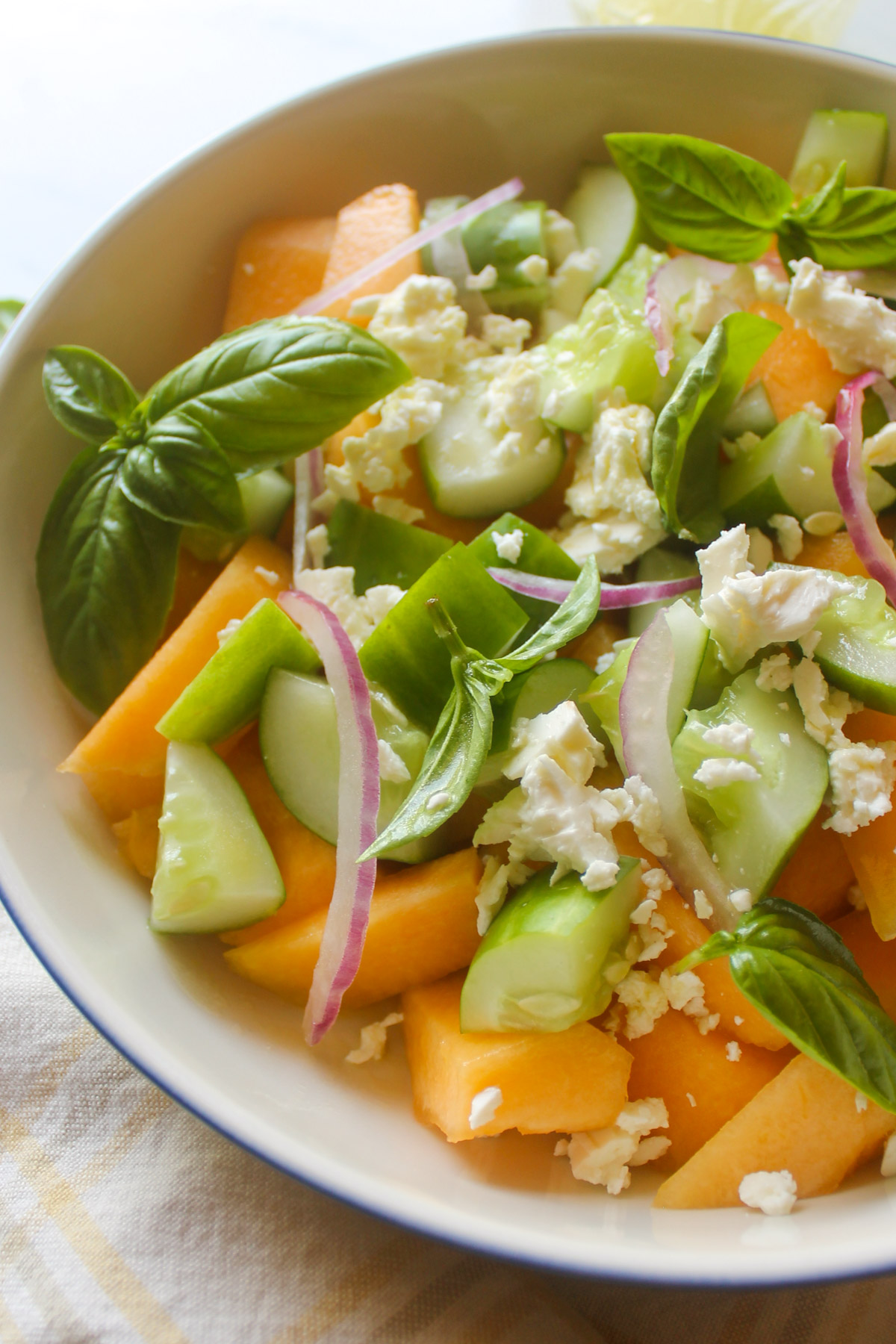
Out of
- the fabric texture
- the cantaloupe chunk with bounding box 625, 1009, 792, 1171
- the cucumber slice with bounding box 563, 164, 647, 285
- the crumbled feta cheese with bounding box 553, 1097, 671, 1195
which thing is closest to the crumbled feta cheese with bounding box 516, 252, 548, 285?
the cucumber slice with bounding box 563, 164, 647, 285

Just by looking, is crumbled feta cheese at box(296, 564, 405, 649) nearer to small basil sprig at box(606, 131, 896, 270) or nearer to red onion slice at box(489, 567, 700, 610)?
red onion slice at box(489, 567, 700, 610)

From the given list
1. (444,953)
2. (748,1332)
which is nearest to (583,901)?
(444,953)

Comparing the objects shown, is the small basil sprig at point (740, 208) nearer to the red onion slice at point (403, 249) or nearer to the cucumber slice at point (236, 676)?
the red onion slice at point (403, 249)

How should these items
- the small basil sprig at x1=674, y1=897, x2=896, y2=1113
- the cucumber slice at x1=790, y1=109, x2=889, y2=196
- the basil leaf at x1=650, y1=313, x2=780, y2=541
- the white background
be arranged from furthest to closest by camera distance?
the white background
the cucumber slice at x1=790, y1=109, x2=889, y2=196
the basil leaf at x1=650, y1=313, x2=780, y2=541
the small basil sprig at x1=674, y1=897, x2=896, y2=1113

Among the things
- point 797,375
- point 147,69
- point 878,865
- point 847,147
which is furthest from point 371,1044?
point 147,69

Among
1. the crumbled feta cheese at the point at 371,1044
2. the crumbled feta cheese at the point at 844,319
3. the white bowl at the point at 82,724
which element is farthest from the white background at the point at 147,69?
the crumbled feta cheese at the point at 371,1044

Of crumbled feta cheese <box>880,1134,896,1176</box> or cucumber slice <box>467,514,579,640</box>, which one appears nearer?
crumbled feta cheese <box>880,1134,896,1176</box>

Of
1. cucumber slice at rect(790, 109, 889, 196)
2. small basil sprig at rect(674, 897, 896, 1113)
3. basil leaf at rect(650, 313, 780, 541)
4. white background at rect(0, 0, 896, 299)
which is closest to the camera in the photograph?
small basil sprig at rect(674, 897, 896, 1113)
